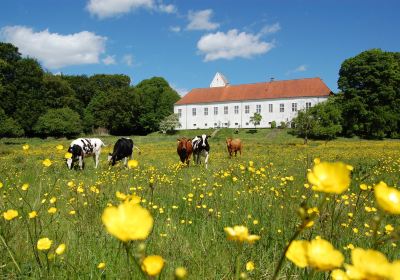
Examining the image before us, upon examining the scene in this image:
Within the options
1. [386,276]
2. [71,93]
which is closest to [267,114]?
[71,93]

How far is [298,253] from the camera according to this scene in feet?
2.67

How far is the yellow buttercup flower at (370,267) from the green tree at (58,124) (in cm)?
5367

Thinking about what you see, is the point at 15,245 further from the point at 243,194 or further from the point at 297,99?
the point at 297,99

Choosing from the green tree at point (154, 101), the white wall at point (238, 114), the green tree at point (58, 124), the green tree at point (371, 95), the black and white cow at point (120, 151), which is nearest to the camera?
the black and white cow at point (120, 151)

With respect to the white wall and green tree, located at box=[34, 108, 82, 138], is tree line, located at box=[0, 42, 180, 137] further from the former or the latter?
the white wall

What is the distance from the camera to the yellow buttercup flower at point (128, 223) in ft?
2.14

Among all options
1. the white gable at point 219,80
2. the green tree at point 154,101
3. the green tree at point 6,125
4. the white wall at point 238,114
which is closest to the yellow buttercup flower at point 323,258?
the green tree at point 6,125

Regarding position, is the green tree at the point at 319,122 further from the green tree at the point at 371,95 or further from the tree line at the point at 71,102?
the tree line at the point at 71,102

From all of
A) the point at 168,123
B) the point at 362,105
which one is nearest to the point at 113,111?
the point at 168,123

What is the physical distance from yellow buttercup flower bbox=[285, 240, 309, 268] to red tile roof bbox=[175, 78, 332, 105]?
65.7m

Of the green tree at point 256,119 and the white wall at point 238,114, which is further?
the green tree at point 256,119

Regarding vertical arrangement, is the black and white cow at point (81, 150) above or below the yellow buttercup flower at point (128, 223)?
below

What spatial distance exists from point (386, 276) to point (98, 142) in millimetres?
15436


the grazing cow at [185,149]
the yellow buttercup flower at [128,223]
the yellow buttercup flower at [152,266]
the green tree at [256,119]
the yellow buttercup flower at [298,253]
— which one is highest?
the green tree at [256,119]
